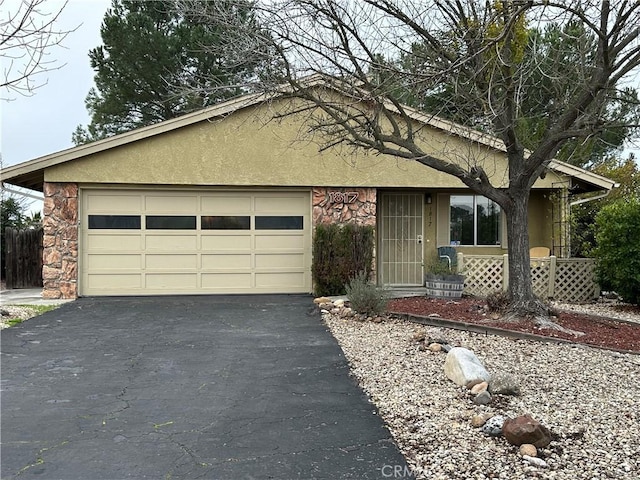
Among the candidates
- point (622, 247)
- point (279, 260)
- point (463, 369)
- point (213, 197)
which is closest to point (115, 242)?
point (213, 197)

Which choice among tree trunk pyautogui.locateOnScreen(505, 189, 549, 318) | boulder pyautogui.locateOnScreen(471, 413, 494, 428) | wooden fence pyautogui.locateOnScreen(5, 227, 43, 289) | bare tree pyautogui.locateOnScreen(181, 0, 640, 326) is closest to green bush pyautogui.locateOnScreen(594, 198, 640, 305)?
bare tree pyautogui.locateOnScreen(181, 0, 640, 326)

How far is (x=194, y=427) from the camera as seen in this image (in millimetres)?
3672

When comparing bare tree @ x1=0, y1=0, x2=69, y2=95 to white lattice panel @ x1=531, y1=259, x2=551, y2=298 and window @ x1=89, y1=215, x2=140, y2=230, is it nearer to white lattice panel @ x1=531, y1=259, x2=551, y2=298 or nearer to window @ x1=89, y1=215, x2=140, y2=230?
window @ x1=89, y1=215, x2=140, y2=230

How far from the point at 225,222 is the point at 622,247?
7.92 m

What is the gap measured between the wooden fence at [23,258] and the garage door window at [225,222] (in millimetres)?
5501

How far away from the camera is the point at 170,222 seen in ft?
36.3

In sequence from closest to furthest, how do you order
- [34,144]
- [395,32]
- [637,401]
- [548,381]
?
[637,401]
[548,381]
[395,32]
[34,144]

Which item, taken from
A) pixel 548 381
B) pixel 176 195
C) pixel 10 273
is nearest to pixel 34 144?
pixel 10 273

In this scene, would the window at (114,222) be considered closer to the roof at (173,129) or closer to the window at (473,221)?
the roof at (173,129)

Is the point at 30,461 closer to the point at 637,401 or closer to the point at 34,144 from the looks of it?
the point at 637,401

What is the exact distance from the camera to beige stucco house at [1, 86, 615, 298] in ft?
34.6

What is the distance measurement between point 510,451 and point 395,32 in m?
6.00

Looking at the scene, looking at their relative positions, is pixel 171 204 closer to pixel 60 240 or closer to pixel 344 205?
pixel 60 240

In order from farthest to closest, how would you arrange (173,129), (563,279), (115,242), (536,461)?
1. (115,242)
2. (173,129)
3. (563,279)
4. (536,461)
